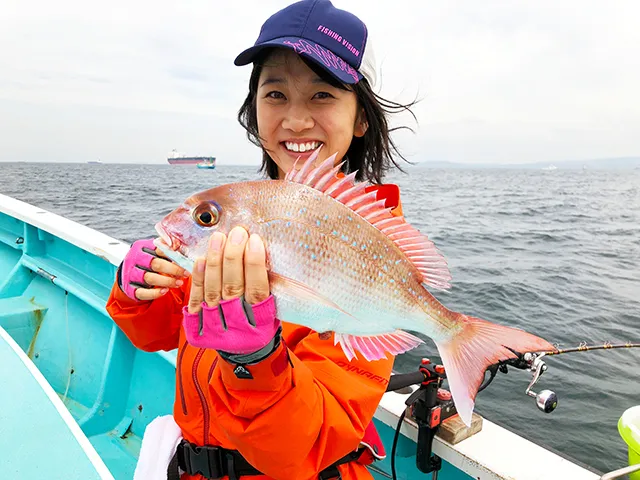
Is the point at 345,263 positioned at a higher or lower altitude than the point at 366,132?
lower

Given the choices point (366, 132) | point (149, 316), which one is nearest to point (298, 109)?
point (366, 132)

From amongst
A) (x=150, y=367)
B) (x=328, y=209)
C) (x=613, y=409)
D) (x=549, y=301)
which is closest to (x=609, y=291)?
(x=549, y=301)

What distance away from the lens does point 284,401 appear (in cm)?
149

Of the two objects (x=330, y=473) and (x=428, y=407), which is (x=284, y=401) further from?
(x=428, y=407)

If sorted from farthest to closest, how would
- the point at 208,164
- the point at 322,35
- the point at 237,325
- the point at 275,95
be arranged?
the point at 208,164 < the point at 275,95 < the point at 322,35 < the point at 237,325

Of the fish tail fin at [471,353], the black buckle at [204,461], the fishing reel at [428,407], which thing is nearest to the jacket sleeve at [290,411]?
the fish tail fin at [471,353]

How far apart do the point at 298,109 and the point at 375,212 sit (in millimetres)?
769

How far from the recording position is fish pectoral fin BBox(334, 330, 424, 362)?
5.27ft

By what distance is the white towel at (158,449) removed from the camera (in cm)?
205

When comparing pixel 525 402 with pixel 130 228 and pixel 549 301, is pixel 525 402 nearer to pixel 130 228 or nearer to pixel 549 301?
pixel 549 301

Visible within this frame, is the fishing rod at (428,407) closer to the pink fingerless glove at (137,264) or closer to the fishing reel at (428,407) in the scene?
the fishing reel at (428,407)

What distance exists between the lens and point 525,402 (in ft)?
19.4

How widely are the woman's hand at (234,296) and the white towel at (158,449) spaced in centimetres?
95

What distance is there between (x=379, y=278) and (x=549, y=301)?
884cm
